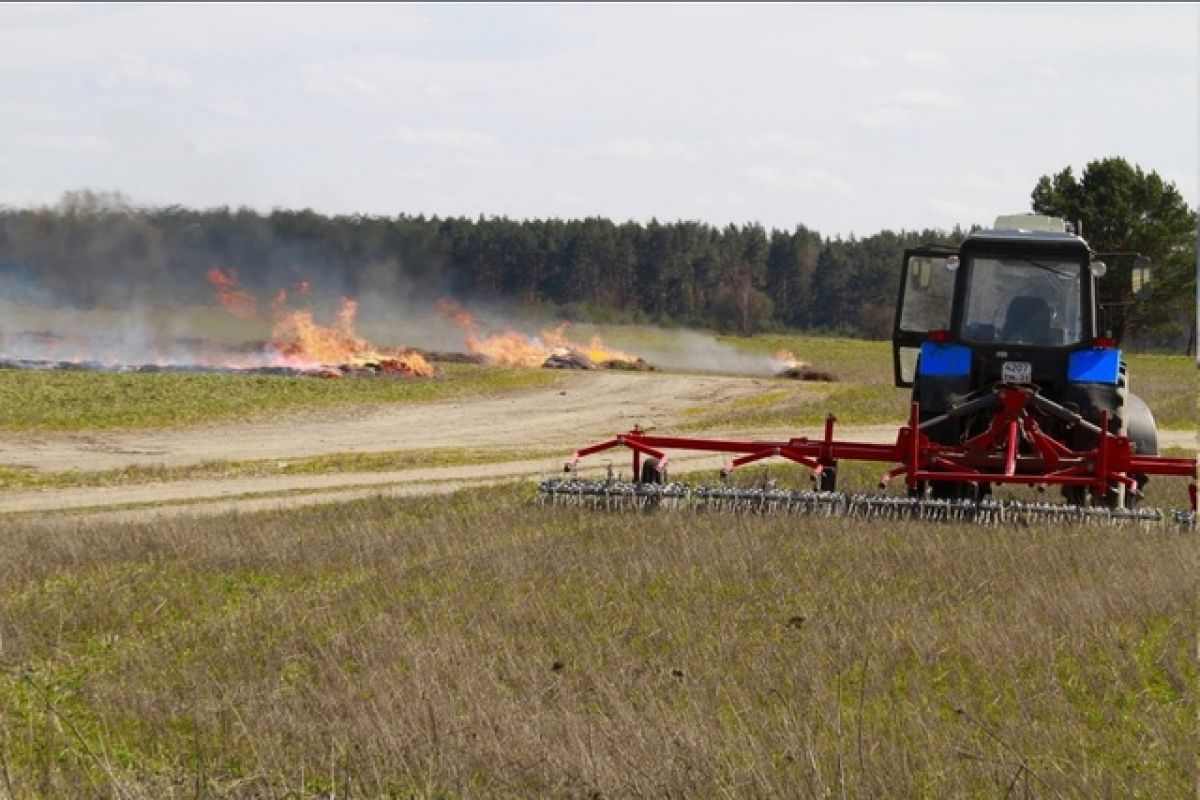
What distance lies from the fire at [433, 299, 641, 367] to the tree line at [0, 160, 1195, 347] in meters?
0.96

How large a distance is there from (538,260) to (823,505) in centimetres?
8663

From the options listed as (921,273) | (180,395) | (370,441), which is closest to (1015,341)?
(921,273)

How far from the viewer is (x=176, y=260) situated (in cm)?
4850

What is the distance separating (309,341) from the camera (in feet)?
170

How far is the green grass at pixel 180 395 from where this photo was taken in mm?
35188

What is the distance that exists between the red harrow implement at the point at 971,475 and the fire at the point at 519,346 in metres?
40.8

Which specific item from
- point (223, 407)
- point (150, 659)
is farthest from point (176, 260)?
point (150, 659)

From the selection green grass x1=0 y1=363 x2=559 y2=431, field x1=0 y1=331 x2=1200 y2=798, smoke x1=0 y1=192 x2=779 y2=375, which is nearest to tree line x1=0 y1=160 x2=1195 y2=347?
smoke x1=0 y1=192 x2=779 y2=375

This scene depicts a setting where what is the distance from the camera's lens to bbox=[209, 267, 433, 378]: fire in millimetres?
50125

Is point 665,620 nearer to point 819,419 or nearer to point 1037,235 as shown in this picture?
point 1037,235

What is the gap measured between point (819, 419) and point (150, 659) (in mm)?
27336

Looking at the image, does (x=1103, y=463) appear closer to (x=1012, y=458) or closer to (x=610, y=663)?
(x=1012, y=458)

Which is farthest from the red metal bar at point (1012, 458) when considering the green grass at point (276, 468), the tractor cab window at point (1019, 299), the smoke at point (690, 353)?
the smoke at point (690, 353)

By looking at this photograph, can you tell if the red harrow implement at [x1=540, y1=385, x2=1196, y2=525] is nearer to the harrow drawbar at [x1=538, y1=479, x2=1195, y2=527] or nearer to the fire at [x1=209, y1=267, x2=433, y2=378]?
the harrow drawbar at [x1=538, y1=479, x2=1195, y2=527]
